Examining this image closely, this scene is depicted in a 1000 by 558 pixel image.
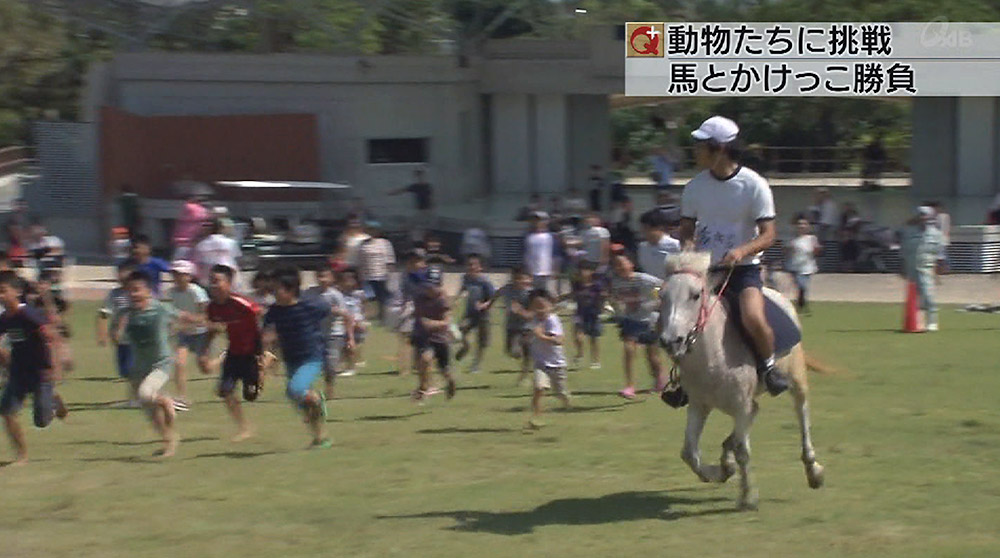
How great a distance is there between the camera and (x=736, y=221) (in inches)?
403

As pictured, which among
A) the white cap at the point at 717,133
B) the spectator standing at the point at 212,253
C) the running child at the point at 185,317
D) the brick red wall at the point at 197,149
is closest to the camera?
the white cap at the point at 717,133

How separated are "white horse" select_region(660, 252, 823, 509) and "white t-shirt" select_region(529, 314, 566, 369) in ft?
13.1

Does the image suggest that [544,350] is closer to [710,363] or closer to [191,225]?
[710,363]

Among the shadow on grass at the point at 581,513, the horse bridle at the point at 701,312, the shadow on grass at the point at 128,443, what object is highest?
the horse bridle at the point at 701,312

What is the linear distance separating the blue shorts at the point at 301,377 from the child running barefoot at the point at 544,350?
7.18ft

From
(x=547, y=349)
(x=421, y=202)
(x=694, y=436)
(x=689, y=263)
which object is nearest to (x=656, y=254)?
(x=547, y=349)

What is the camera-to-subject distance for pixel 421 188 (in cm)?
3334

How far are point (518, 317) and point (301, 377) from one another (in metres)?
4.52

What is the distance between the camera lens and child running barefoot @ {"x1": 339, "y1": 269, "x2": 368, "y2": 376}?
17.7 meters

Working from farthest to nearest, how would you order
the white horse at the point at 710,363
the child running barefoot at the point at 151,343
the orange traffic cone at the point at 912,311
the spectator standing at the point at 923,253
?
the orange traffic cone at the point at 912,311 → the spectator standing at the point at 923,253 → the child running barefoot at the point at 151,343 → the white horse at the point at 710,363

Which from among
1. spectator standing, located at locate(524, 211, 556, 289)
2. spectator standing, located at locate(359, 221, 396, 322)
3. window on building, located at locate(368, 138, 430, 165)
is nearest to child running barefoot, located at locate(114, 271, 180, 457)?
spectator standing, located at locate(359, 221, 396, 322)

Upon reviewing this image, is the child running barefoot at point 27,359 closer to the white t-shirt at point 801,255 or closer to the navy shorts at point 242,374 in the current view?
the navy shorts at point 242,374

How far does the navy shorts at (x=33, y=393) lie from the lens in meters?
12.6

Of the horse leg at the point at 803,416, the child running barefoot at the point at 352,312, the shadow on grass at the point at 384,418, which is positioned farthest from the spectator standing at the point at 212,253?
the horse leg at the point at 803,416
